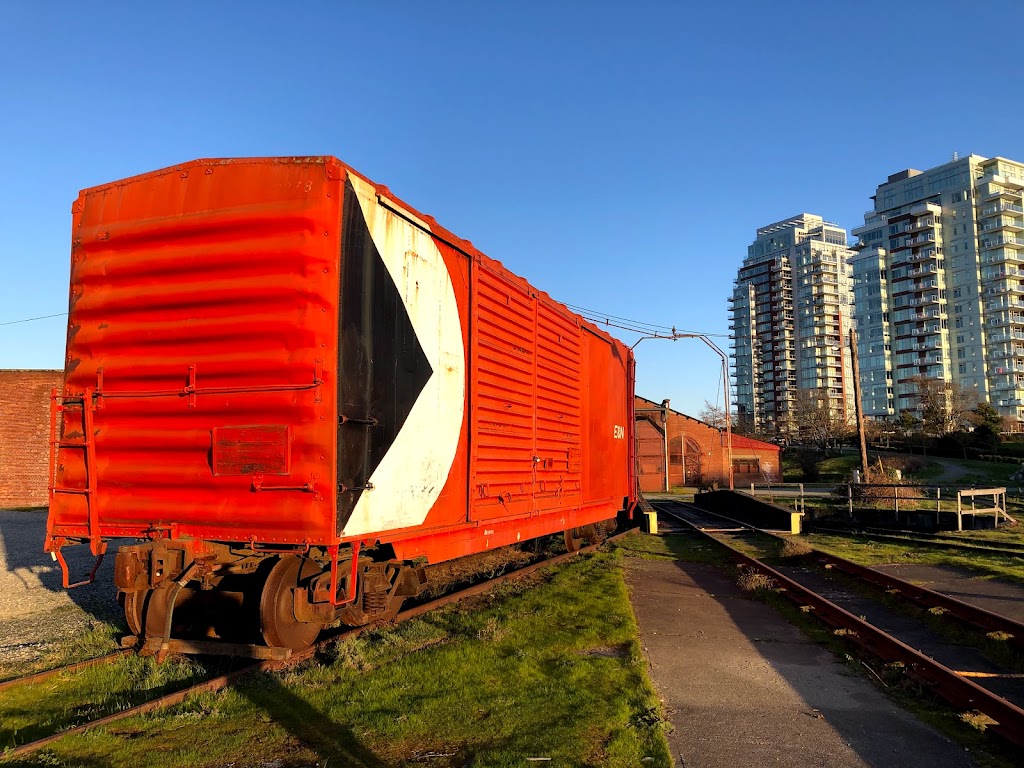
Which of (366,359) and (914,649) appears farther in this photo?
(914,649)

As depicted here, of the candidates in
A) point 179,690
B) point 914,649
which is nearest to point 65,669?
point 179,690

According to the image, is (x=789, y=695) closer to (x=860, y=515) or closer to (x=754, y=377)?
(x=860, y=515)

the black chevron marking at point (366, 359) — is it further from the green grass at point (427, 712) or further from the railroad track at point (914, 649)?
the railroad track at point (914, 649)

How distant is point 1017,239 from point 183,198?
117142mm

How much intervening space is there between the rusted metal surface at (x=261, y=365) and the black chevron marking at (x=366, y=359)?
2cm

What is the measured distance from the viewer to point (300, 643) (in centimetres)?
584

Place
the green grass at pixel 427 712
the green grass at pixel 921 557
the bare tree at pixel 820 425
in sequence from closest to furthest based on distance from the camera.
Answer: the green grass at pixel 427 712, the green grass at pixel 921 557, the bare tree at pixel 820 425

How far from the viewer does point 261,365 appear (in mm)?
5398

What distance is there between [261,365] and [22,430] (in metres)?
23.4

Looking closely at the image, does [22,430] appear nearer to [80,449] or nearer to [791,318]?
[80,449]

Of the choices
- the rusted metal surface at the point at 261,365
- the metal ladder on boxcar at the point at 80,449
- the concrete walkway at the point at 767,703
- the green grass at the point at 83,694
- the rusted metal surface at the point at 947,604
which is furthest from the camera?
the rusted metal surface at the point at 947,604

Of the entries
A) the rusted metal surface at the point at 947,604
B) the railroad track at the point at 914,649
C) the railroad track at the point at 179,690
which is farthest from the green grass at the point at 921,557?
the railroad track at the point at 179,690

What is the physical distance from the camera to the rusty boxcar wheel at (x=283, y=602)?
5.37 m

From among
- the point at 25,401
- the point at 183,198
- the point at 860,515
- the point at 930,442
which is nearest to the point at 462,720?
the point at 183,198
